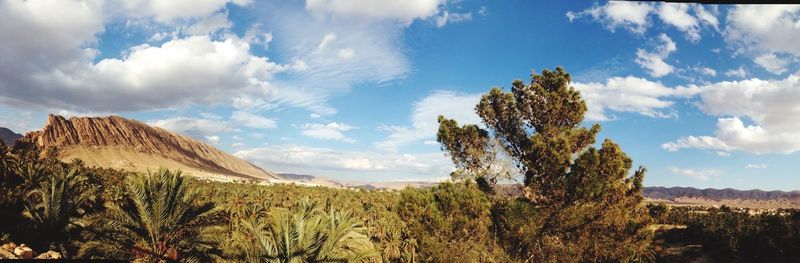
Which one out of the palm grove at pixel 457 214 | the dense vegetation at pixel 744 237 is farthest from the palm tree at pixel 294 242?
the dense vegetation at pixel 744 237

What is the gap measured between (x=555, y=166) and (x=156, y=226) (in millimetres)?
18625

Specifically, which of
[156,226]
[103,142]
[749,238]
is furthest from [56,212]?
[103,142]

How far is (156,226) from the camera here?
2022 centimetres

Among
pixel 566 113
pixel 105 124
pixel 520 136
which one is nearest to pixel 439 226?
pixel 520 136

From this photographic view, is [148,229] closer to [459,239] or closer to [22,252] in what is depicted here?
[22,252]

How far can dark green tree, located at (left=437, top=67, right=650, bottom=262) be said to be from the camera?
2342 centimetres

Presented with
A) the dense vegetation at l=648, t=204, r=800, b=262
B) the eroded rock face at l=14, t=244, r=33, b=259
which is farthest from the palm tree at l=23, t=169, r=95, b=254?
the dense vegetation at l=648, t=204, r=800, b=262

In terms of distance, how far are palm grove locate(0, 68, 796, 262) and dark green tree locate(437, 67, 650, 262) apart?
0.06 meters

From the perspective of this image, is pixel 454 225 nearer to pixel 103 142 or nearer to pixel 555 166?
pixel 555 166

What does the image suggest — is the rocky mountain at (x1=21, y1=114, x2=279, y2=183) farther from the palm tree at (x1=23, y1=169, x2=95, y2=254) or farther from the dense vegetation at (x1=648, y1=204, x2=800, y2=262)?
the dense vegetation at (x1=648, y1=204, x2=800, y2=262)

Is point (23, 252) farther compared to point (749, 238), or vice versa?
point (749, 238)

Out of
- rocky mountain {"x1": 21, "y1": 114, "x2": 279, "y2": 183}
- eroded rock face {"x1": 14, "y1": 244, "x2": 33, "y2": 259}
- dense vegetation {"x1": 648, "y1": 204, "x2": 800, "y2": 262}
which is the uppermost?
rocky mountain {"x1": 21, "y1": 114, "x2": 279, "y2": 183}

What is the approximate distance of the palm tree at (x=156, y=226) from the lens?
1977 cm

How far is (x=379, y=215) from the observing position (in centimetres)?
4875
